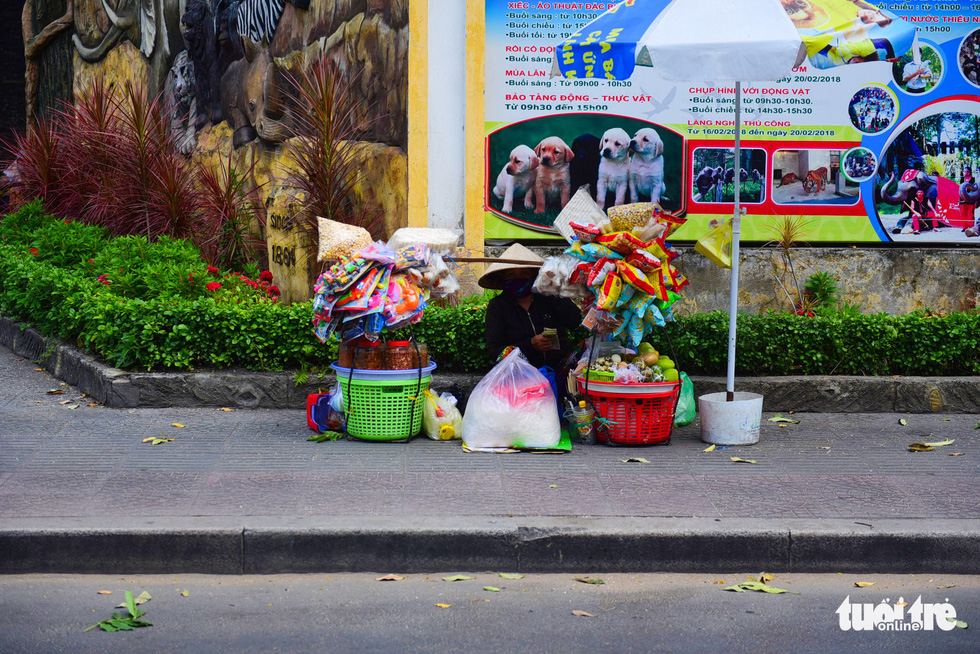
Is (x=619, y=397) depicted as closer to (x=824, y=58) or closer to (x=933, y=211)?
(x=824, y=58)

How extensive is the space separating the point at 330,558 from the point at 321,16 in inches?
260

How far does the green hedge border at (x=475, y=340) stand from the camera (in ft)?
22.9

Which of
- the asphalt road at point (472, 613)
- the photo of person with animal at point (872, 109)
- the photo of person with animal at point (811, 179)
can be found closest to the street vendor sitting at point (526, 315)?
the asphalt road at point (472, 613)

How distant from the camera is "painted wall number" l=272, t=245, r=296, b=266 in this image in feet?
30.1

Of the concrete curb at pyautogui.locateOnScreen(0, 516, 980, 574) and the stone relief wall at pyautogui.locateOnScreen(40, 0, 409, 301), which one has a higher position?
the stone relief wall at pyautogui.locateOnScreen(40, 0, 409, 301)

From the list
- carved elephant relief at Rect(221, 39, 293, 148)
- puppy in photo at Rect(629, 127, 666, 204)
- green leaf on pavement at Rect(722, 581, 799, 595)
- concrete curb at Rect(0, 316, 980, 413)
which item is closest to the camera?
green leaf on pavement at Rect(722, 581, 799, 595)

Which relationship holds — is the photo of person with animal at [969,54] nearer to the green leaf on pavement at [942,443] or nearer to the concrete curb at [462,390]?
the concrete curb at [462,390]

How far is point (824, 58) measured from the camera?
212 inches

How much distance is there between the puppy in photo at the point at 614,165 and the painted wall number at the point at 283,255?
305cm

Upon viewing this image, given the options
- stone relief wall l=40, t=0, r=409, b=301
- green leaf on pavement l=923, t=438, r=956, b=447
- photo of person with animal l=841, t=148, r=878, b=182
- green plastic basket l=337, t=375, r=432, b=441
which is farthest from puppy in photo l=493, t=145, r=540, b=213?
green leaf on pavement l=923, t=438, r=956, b=447

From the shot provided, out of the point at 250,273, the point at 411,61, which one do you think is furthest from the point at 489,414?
the point at 250,273

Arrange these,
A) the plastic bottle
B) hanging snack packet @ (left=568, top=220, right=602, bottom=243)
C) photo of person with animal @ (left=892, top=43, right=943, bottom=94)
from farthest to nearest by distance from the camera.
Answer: photo of person with animal @ (left=892, top=43, right=943, bottom=94) → the plastic bottle → hanging snack packet @ (left=568, top=220, right=602, bottom=243)

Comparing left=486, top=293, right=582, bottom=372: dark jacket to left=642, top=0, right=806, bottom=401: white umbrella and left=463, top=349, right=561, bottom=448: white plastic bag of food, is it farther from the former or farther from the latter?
left=642, top=0, right=806, bottom=401: white umbrella

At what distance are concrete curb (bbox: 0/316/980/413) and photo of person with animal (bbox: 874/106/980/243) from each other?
179cm
